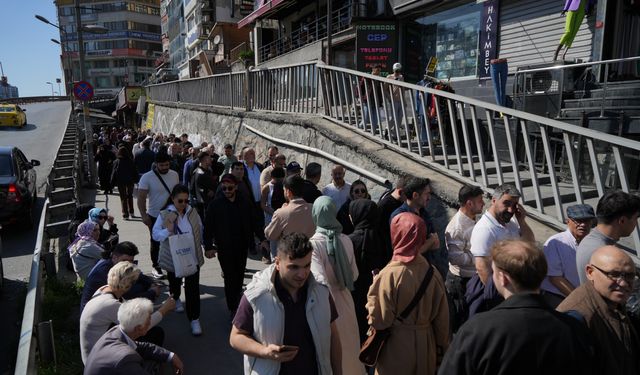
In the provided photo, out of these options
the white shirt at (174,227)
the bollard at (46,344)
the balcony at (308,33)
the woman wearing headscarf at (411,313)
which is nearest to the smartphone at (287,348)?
the woman wearing headscarf at (411,313)

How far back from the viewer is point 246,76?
12227 mm

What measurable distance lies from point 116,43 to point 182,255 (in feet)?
309

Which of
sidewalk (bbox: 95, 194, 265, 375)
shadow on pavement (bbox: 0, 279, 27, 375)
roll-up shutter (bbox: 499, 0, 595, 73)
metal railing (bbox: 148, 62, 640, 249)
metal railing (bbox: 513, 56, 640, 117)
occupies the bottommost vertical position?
shadow on pavement (bbox: 0, 279, 27, 375)

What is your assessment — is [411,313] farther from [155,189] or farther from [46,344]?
[155,189]

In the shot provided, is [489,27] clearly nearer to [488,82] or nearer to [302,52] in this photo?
[488,82]

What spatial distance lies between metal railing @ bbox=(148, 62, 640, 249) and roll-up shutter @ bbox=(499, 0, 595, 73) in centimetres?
186

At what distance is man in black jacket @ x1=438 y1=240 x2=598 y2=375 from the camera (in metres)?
1.71

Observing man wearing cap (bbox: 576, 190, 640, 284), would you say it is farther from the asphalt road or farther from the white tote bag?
the asphalt road

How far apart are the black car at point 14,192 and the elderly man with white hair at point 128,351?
7126 millimetres

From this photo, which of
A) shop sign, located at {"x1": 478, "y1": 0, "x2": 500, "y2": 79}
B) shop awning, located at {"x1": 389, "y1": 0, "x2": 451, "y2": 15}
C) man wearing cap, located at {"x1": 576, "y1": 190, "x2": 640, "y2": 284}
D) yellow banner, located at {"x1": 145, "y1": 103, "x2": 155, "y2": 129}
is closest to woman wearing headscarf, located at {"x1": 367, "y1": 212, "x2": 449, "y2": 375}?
man wearing cap, located at {"x1": 576, "y1": 190, "x2": 640, "y2": 284}

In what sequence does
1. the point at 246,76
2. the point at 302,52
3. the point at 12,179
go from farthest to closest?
the point at 302,52 < the point at 246,76 < the point at 12,179

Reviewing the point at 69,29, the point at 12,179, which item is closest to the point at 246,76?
the point at 12,179

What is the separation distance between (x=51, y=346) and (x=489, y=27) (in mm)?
11390

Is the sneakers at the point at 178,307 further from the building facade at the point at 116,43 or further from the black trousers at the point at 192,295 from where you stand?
the building facade at the point at 116,43
